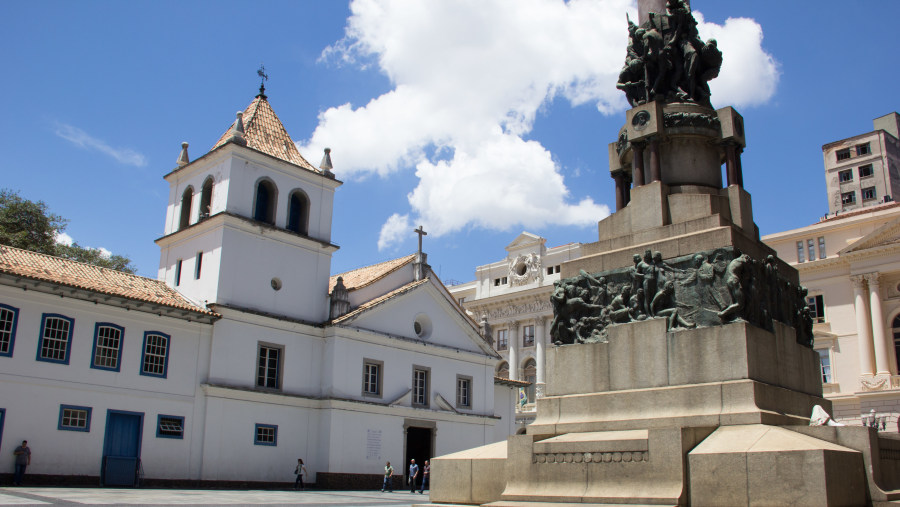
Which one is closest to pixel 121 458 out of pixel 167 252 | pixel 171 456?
pixel 171 456

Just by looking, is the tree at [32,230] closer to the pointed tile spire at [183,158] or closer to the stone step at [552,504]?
the pointed tile spire at [183,158]

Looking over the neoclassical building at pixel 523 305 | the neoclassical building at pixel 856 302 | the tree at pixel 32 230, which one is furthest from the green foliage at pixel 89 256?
the neoclassical building at pixel 856 302

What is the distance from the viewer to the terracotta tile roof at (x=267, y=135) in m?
35.1

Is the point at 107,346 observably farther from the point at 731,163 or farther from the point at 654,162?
the point at 731,163

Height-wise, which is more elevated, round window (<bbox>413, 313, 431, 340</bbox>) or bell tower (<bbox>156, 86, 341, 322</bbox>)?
bell tower (<bbox>156, 86, 341, 322</bbox>)

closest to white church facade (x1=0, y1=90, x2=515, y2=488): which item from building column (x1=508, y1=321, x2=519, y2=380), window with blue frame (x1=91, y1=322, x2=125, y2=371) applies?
window with blue frame (x1=91, y1=322, x2=125, y2=371)

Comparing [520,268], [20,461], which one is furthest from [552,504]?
[520,268]

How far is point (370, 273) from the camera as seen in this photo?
39562 millimetres

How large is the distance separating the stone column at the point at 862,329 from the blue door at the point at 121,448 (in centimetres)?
3859

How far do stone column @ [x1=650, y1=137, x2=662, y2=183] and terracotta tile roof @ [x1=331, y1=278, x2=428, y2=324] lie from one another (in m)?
22.8

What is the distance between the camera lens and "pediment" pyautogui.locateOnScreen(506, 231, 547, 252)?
64.1 metres

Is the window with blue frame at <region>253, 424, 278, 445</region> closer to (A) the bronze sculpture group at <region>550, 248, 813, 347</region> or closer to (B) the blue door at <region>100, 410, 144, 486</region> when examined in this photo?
(B) the blue door at <region>100, 410, 144, 486</region>

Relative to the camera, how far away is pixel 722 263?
11.1 metres

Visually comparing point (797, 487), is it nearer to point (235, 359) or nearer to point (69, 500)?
point (69, 500)
